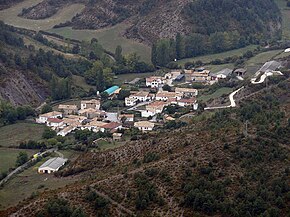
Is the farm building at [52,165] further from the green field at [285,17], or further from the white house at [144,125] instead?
the green field at [285,17]

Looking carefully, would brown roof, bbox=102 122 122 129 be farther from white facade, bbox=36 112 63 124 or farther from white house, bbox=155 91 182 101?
white house, bbox=155 91 182 101

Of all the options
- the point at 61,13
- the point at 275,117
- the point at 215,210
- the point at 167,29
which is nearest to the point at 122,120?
Result: the point at 275,117

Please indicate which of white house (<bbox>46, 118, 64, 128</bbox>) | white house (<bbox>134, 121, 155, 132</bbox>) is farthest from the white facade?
white house (<bbox>134, 121, 155, 132</bbox>)

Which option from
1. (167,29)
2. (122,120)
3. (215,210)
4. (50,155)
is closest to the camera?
(215,210)

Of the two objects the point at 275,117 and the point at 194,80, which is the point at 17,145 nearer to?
the point at 275,117

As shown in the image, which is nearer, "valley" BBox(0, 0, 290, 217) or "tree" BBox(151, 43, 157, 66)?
"valley" BBox(0, 0, 290, 217)
